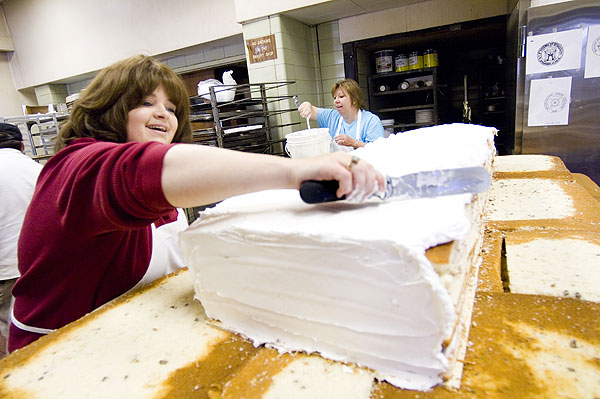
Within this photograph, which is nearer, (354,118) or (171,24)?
(354,118)

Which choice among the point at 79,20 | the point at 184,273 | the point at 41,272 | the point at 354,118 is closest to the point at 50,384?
the point at 41,272

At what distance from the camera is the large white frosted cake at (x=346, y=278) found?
0.60m

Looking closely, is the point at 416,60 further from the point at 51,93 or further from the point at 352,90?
the point at 51,93

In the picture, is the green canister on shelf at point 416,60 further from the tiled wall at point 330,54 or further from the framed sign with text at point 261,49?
the framed sign with text at point 261,49

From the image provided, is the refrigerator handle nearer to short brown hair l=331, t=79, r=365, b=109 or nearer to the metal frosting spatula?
short brown hair l=331, t=79, r=365, b=109

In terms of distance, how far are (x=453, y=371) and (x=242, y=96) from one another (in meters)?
4.07

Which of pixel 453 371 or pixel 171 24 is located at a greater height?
pixel 171 24

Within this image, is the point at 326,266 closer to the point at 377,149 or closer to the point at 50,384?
the point at 50,384

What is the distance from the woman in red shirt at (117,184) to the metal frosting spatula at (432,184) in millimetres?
32

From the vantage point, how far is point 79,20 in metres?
5.53

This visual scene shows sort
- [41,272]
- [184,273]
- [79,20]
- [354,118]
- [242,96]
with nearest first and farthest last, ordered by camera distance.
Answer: [41,272] < [184,273] < [354,118] < [242,96] < [79,20]

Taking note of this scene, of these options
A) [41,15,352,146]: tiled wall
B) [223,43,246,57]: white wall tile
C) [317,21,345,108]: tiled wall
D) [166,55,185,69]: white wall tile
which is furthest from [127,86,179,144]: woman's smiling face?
[166,55,185,69]: white wall tile

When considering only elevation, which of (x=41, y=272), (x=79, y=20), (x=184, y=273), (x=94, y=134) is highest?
(x=79, y=20)

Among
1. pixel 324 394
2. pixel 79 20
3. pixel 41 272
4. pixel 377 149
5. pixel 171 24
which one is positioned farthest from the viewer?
pixel 79 20
